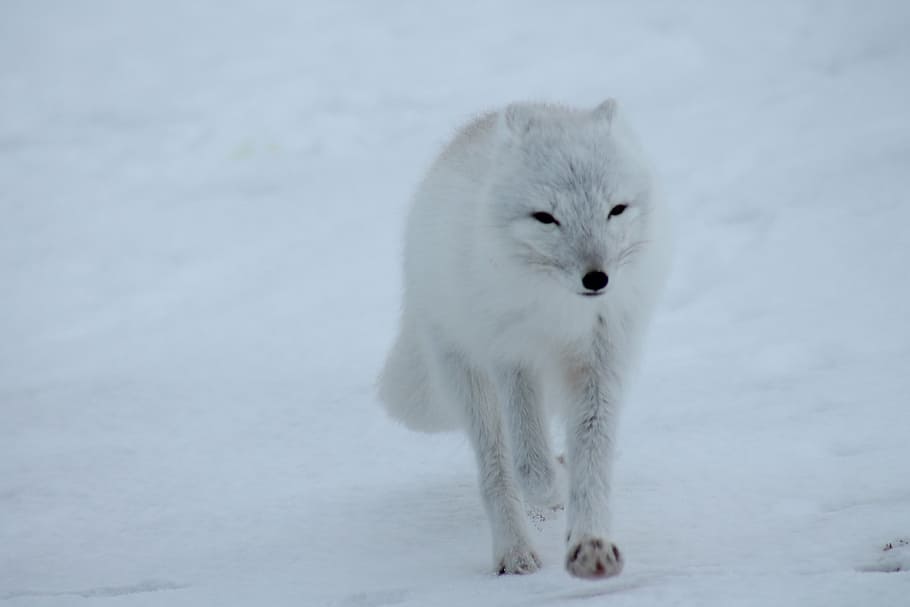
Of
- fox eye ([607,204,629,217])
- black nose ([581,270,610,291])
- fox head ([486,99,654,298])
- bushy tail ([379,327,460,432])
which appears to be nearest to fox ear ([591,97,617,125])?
fox head ([486,99,654,298])

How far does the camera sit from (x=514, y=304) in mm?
3615

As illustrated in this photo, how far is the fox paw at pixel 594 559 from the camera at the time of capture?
3.25 meters

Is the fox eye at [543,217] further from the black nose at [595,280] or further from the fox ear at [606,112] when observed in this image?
the fox ear at [606,112]

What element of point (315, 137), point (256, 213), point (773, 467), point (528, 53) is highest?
point (528, 53)

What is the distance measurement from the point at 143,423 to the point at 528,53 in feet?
23.5

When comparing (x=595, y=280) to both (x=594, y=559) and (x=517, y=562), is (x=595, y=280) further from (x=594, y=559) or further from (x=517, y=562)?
(x=517, y=562)

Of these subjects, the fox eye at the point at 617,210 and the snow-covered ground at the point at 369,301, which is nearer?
the fox eye at the point at 617,210

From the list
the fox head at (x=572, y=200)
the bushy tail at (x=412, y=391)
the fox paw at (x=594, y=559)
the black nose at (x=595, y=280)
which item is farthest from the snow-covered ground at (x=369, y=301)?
Answer: the fox head at (x=572, y=200)

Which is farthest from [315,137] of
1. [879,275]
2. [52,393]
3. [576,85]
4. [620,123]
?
[620,123]

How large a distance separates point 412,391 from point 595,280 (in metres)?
1.66

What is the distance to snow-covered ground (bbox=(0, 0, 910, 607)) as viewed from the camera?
3793 millimetres

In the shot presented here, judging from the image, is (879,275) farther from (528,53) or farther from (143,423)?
(528,53)

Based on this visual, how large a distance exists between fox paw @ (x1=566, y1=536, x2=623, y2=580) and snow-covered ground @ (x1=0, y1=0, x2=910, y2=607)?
0.07m

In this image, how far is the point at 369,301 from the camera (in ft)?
23.9
